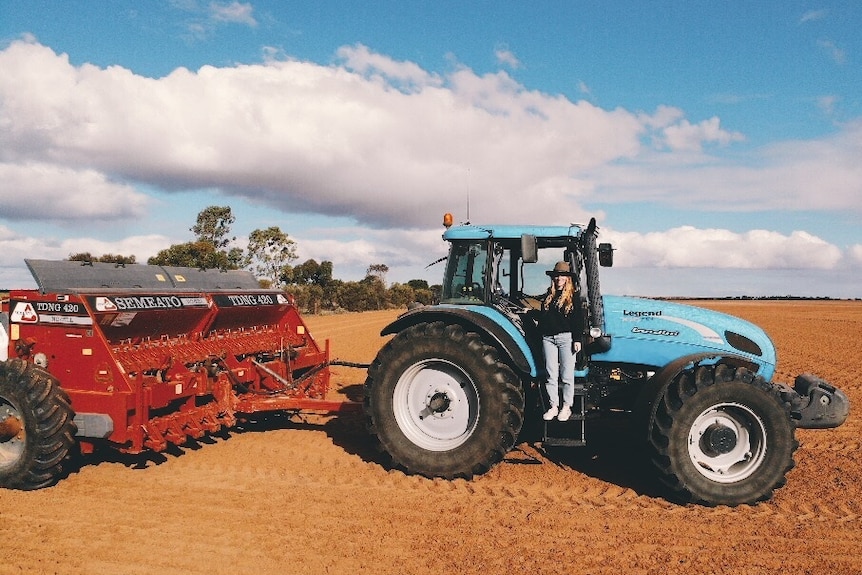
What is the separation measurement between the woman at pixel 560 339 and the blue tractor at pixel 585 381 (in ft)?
0.42

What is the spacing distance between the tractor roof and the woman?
40 centimetres

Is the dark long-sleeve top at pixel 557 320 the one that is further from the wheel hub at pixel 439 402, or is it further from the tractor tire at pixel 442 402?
the wheel hub at pixel 439 402

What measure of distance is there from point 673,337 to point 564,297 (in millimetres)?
1141

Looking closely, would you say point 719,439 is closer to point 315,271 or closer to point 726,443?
point 726,443

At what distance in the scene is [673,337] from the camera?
527cm

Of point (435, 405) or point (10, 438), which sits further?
point (435, 405)

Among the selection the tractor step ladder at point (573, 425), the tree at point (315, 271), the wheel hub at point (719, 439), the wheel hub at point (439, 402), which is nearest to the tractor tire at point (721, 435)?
the wheel hub at point (719, 439)

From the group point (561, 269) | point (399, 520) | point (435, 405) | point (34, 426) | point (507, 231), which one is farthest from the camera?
point (507, 231)

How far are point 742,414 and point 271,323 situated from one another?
5.60m

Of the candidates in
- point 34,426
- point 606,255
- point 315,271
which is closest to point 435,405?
point 606,255

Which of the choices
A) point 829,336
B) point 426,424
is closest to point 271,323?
point 426,424

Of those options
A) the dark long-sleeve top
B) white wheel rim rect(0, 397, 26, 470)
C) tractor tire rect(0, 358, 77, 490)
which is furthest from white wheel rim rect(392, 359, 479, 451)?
white wheel rim rect(0, 397, 26, 470)

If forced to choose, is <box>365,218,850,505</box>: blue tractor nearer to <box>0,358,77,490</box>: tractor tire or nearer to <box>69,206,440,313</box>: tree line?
<box>0,358,77,490</box>: tractor tire

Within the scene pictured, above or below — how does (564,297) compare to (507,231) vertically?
below
